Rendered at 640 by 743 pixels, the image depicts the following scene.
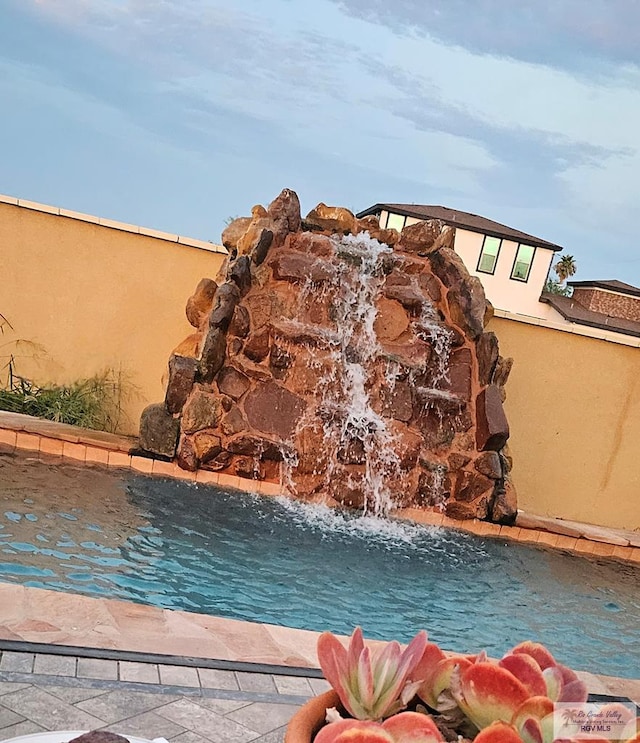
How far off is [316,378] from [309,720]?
5.38 m

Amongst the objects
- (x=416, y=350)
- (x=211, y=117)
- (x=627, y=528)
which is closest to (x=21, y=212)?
(x=416, y=350)

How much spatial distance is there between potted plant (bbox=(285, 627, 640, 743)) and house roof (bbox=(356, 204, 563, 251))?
2435 centimetres

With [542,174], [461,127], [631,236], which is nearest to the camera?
[631,236]

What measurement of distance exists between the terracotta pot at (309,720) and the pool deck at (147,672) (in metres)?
1.21

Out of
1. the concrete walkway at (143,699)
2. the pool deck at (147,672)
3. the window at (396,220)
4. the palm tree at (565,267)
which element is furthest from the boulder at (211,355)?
the palm tree at (565,267)

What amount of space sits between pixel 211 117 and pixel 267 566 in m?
13.0

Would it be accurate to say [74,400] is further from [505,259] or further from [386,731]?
[505,259]

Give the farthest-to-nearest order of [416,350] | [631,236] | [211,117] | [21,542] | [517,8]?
[631,236], [211,117], [517,8], [416,350], [21,542]

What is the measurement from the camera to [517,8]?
10781 millimetres

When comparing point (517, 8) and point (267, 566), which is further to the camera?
point (517, 8)

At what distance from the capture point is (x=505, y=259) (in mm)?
25750

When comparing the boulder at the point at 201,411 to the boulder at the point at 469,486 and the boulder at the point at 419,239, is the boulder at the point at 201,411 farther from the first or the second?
the boulder at the point at 419,239

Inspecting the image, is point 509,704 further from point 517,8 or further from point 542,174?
point 542,174

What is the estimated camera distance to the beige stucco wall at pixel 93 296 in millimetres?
7355
